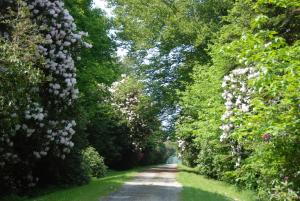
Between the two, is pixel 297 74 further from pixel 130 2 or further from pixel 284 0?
pixel 130 2

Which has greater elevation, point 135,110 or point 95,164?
point 135,110

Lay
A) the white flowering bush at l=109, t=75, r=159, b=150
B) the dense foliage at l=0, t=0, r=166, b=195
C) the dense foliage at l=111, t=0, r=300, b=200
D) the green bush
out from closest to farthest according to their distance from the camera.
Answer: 1. the dense foliage at l=111, t=0, r=300, b=200
2. the dense foliage at l=0, t=0, r=166, b=195
3. the green bush
4. the white flowering bush at l=109, t=75, r=159, b=150

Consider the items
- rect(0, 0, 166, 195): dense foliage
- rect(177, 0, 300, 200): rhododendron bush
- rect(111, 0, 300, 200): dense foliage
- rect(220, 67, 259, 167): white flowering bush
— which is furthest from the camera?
rect(220, 67, 259, 167): white flowering bush

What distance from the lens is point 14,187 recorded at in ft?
60.5

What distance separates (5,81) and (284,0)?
21.4 ft

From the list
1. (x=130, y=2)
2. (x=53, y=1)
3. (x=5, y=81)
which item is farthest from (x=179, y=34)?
(x=5, y=81)

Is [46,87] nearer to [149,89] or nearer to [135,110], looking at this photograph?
[149,89]

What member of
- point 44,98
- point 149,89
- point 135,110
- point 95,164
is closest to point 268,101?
point 44,98

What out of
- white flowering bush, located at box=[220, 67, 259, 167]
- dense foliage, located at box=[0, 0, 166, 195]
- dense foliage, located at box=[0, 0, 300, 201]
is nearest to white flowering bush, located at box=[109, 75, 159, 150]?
dense foliage, located at box=[0, 0, 300, 201]

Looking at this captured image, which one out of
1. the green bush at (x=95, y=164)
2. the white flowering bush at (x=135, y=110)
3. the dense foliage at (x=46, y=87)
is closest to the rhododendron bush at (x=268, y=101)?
the dense foliage at (x=46, y=87)

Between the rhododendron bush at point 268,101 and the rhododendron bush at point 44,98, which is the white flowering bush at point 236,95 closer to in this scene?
the rhododendron bush at point 268,101

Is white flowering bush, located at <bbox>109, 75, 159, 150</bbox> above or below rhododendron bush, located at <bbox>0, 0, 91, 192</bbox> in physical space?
above

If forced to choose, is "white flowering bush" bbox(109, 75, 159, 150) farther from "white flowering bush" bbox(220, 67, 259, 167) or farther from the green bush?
"white flowering bush" bbox(220, 67, 259, 167)

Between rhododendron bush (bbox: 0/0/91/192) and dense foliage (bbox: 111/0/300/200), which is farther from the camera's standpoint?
rhododendron bush (bbox: 0/0/91/192)
